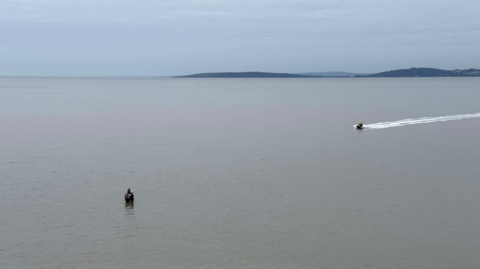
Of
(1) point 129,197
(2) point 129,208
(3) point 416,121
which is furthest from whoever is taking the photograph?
(3) point 416,121

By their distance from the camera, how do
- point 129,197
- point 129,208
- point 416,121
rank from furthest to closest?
point 416,121 < point 129,197 < point 129,208

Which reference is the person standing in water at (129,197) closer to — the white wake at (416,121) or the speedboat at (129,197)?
the speedboat at (129,197)

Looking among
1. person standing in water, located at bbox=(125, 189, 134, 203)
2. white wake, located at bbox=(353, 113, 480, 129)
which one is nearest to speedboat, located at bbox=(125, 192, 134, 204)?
person standing in water, located at bbox=(125, 189, 134, 203)

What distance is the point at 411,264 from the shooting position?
69.3 ft

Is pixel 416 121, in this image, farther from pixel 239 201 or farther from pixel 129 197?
pixel 129 197

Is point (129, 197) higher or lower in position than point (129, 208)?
higher

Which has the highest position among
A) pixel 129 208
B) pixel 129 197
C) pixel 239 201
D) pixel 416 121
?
pixel 416 121

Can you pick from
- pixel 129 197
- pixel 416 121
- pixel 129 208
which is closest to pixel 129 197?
pixel 129 197

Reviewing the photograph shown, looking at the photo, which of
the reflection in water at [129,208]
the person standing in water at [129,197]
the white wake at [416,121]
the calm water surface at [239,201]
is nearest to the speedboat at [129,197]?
the person standing in water at [129,197]

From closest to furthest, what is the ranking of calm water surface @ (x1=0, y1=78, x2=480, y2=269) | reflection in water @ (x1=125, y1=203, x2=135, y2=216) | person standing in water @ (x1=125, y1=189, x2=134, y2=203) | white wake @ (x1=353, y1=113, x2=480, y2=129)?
1. calm water surface @ (x1=0, y1=78, x2=480, y2=269)
2. reflection in water @ (x1=125, y1=203, x2=135, y2=216)
3. person standing in water @ (x1=125, y1=189, x2=134, y2=203)
4. white wake @ (x1=353, y1=113, x2=480, y2=129)

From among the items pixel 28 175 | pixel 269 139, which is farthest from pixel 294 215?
pixel 269 139

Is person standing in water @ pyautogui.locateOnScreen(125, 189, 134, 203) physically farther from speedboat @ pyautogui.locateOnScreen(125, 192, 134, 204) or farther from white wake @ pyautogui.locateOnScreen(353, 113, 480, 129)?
white wake @ pyautogui.locateOnScreen(353, 113, 480, 129)

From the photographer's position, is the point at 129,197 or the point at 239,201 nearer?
the point at 129,197

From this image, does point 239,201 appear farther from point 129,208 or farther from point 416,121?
point 416,121
